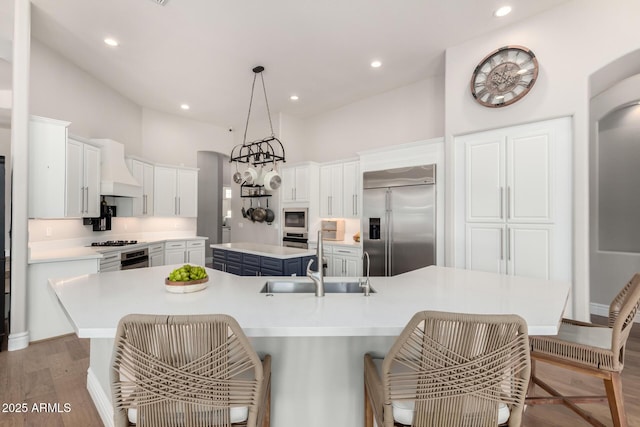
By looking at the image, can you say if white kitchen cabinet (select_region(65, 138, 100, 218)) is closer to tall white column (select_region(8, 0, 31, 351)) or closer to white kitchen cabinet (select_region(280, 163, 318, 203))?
tall white column (select_region(8, 0, 31, 351))

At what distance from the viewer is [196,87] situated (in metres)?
4.57

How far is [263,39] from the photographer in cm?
333

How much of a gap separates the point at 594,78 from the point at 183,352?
3896 mm

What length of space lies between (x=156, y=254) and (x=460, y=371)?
510cm

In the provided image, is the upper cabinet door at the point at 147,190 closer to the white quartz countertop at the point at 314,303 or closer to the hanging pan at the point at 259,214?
the hanging pan at the point at 259,214

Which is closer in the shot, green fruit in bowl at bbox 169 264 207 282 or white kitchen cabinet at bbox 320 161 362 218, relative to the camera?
green fruit in bowl at bbox 169 264 207 282

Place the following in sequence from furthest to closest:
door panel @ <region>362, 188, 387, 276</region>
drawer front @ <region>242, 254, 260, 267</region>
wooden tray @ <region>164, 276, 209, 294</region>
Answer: door panel @ <region>362, 188, 387, 276</region> → drawer front @ <region>242, 254, 260, 267</region> → wooden tray @ <region>164, 276, 209, 294</region>

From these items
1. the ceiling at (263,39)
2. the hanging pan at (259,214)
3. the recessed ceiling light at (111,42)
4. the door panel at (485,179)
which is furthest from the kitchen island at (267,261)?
the recessed ceiling light at (111,42)

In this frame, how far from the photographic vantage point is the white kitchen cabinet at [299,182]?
5.27m

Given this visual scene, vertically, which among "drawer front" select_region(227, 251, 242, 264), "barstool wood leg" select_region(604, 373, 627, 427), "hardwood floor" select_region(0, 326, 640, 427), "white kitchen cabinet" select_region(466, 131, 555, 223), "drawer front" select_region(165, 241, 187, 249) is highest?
"white kitchen cabinet" select_region(466, 131, 555, 223)

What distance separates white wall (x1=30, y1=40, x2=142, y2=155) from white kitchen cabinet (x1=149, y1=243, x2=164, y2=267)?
5.64 feet

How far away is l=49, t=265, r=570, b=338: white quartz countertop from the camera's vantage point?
1.24 meters

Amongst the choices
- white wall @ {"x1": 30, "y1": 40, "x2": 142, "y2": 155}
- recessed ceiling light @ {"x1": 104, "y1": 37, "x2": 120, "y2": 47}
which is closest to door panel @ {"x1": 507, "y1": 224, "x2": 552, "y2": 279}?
recessed ceiling light @ {"x1": 104, "y1": 37, "x2": 120, "y2": 47}

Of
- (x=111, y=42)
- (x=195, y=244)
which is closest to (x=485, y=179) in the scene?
(x=111, y=42)
